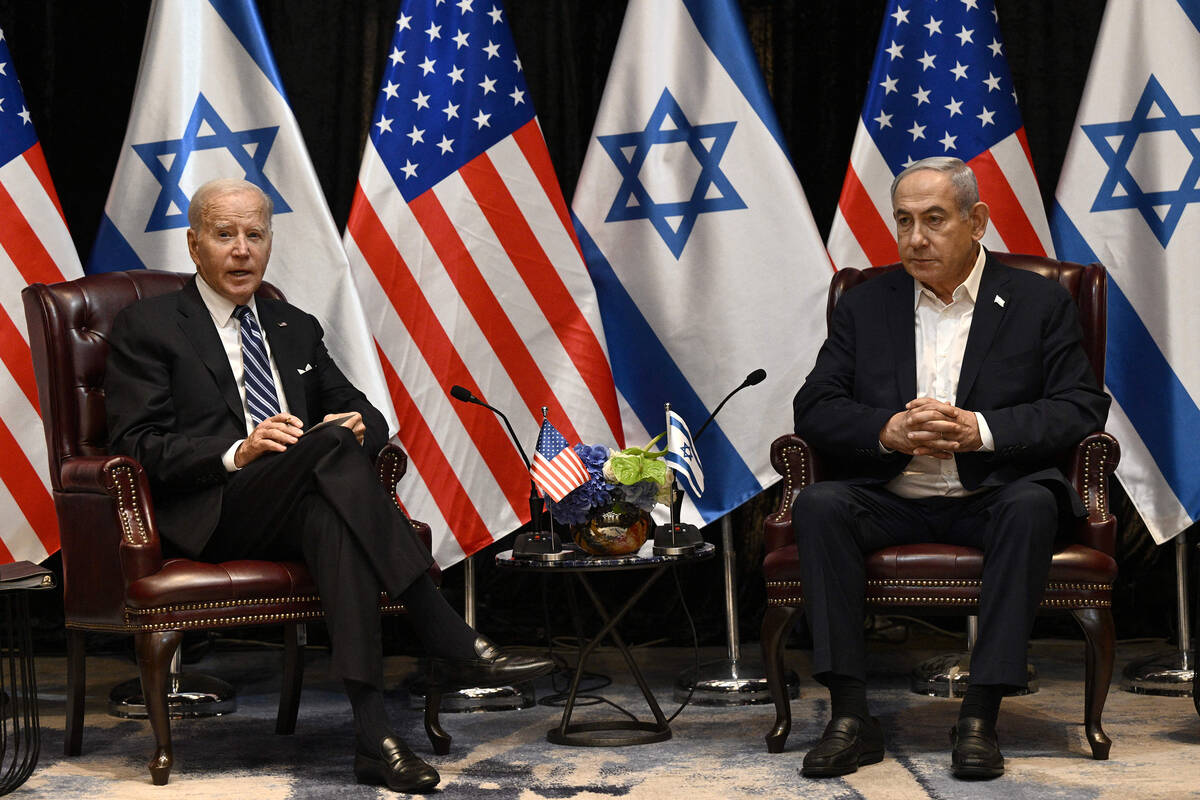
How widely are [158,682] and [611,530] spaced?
43.1 inches

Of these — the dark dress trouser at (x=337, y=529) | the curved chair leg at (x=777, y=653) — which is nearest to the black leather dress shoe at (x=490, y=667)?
the dark dress trouser at (x=337, y=529)

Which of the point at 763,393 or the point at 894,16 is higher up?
the point at 894,16

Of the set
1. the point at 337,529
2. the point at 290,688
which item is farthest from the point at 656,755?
the point at 290,688

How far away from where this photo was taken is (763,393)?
14.4 ft

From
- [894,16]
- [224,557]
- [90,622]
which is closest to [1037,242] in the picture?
[894,16]

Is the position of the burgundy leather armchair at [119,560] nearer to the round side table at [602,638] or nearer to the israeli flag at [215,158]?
the round side table at [602,638]

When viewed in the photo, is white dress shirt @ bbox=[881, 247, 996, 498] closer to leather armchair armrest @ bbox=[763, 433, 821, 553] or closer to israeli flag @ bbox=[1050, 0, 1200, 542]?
leather armchair armrest @ bbox=[763, 433, 821, 553]

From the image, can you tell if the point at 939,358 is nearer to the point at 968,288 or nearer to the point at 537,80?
the point at 968,288

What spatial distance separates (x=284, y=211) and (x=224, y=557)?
4.60 feet

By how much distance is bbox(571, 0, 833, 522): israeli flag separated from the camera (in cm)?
439

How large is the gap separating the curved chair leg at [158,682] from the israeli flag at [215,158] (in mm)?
1318

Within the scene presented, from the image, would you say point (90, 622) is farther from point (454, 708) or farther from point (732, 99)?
point (732, 99)

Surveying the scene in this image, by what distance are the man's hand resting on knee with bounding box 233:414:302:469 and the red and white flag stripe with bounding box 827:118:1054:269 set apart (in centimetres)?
187

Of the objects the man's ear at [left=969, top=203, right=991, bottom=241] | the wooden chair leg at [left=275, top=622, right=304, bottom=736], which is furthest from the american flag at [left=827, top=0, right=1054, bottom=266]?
the wooden chair leg at [left=275, top=622, right=304, bottom=736]
